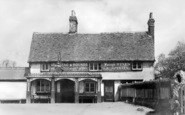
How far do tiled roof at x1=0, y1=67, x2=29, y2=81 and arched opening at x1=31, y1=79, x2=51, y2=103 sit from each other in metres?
3.91

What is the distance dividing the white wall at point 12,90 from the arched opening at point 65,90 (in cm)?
570

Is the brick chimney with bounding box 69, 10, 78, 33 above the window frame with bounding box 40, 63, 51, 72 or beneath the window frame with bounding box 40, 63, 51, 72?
above

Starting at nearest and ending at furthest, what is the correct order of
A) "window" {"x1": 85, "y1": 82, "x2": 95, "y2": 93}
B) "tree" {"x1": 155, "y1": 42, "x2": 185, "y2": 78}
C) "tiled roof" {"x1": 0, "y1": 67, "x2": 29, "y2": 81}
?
1. "window" {"x1": 85, "y1": 82, "x2": 95, "y2": 93}
2. "tiled roof" {"x1": 0, "y1": 67, "x2": 29, "y2": 81}
3. "tree" {"x1": 155, "y1": 42, "x2": 185, "y2": 78}

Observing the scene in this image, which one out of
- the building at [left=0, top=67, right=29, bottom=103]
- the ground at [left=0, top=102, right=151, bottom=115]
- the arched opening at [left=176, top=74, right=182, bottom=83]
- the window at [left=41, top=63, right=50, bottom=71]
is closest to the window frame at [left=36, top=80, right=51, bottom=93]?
the window at [left=41, top=63, right=50, bottom=71]

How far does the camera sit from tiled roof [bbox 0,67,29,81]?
4412cm

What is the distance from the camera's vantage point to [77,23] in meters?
48.9

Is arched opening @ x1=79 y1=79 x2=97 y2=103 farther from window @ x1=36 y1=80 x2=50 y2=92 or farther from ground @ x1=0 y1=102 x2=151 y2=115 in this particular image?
ground @ x1=0 y1=102 x2=151 y2=115

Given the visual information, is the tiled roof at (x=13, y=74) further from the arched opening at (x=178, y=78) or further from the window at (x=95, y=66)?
the arched opening at (x=178, y=78)

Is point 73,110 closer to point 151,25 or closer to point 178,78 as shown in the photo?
point 178,78

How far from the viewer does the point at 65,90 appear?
1625 inches

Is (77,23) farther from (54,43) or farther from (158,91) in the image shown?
(158,91)

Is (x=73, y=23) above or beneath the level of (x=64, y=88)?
above

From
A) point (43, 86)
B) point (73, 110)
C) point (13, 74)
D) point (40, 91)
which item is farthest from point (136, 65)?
point (73, 110)

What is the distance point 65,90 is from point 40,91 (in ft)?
10.1
